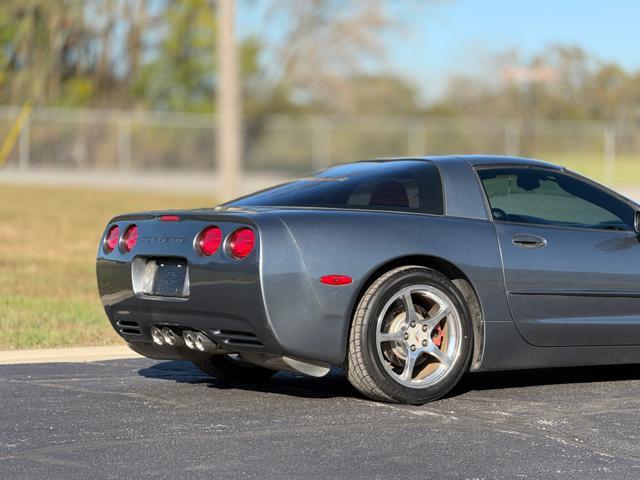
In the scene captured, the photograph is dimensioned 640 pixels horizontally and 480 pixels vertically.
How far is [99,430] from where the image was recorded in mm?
5832

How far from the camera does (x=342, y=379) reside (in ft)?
24.6

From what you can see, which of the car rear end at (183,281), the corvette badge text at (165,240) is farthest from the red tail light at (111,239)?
the corvette badge text at (165,240)

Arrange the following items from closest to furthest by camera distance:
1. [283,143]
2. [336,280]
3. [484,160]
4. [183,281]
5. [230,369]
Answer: [336,280], [183,281], [484,160], [230,369], [283,143]

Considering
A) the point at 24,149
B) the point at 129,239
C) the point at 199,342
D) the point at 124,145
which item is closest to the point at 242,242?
the point at 199,342

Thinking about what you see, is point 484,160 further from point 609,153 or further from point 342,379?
point 609,153

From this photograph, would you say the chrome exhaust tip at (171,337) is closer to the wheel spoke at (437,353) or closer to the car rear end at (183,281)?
the car rear end at (183,281)

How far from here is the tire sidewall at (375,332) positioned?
20.7 ft

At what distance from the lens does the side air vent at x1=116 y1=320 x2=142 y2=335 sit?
6.82 meters

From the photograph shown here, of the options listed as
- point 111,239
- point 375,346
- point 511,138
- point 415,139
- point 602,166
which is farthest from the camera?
point 602,166

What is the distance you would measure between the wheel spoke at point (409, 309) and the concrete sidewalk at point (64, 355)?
2.68 metres

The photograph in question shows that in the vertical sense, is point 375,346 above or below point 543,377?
above

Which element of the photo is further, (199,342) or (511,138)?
(511,138)

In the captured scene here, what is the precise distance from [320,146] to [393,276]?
33.9 meters

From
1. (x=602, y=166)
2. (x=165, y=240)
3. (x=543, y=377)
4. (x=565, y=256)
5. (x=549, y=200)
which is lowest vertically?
(x=543, y=377)
